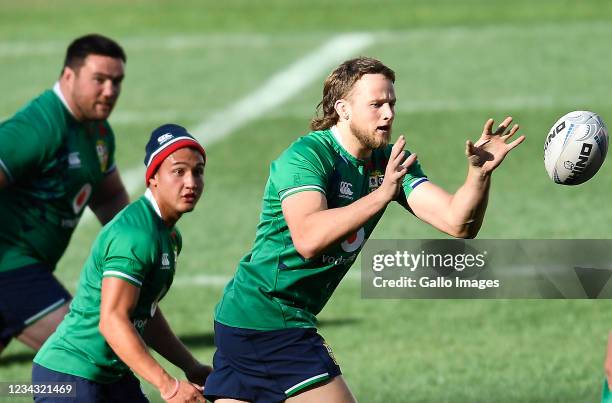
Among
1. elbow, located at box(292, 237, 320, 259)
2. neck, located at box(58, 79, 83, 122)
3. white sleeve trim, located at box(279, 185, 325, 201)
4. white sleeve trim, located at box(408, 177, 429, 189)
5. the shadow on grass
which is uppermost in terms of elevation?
neck, located at box(58, 79, 83, 122)

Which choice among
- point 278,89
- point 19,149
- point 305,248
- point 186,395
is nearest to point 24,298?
point 19,149

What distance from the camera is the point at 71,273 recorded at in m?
15.6

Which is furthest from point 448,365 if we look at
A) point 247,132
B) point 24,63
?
point 24,63

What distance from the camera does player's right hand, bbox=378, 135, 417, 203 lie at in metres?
7.14

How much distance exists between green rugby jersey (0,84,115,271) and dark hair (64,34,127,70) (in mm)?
257

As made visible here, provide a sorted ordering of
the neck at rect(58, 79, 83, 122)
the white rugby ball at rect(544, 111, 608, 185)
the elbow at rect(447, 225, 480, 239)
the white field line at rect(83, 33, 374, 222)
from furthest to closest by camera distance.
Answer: the white field line at rect(83, 33, 374, 222) → the neck at rect(58, 79, 83, 122) → the white rugby ball at rect(544, 111, 608, 185) → the elbow at rect(447, 225, 480, 239)

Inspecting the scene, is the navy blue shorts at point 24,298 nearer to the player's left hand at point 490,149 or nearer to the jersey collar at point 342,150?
the jersey collar at point 342,150

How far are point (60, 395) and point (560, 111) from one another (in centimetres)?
1469

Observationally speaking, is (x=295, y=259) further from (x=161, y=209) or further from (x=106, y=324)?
(x=106, y=324)

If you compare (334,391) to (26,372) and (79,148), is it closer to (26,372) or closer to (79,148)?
(79,148)

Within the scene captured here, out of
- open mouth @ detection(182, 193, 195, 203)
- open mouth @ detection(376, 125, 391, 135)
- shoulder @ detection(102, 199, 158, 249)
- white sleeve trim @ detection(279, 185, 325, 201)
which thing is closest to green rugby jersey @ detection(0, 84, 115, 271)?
shoulder @ detection(102, 199, 158, 249)

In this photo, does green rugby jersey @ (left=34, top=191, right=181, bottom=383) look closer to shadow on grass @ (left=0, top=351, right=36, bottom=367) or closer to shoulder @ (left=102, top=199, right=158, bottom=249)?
shoulder @ (left=102, top=199, right=158, bottom=249)

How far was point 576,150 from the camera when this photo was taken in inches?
348

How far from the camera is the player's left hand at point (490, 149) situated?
7.69 meters
